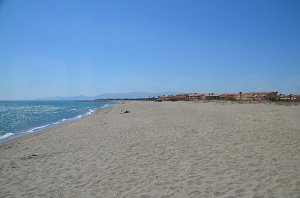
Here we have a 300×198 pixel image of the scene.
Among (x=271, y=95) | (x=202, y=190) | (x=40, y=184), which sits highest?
(x=271, y=95)

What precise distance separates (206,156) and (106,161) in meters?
Result: 3.69

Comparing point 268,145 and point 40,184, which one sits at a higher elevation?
point 268,145

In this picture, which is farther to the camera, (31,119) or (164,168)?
(31,119)

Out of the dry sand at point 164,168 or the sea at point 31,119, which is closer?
the dry sand at point 164,168

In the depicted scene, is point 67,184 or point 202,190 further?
point 67,184

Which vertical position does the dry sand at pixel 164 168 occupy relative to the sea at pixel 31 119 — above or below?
above

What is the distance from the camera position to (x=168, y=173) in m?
5.42

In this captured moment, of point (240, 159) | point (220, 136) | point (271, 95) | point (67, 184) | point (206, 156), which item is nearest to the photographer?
point (67, 184)

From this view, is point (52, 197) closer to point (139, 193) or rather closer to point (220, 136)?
point (139, 193)

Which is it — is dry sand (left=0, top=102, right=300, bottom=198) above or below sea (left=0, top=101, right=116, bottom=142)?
above

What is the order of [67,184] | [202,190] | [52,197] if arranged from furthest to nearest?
[67,184]
[52,197]
[202,190]

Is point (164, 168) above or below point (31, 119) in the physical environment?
above

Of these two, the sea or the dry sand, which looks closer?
the dry sand

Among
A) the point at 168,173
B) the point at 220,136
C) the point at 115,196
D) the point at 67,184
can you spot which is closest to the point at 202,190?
the point at 168,173
